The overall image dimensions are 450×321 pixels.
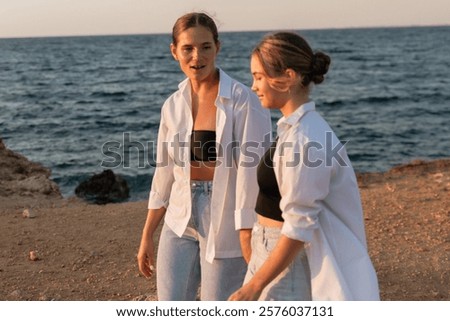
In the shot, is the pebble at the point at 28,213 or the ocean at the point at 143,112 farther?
the ocean at the point at 143,112

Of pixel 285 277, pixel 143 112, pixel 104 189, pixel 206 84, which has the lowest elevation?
pixel 143 112

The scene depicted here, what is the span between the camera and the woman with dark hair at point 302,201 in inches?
92.7

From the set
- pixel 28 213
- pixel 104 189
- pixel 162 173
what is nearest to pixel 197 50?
pixel 162 173

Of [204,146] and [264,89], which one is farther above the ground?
[264,89]

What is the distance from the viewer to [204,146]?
3230mm

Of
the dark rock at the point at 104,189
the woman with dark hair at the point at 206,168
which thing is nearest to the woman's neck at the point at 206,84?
the woman with dark hair at the point at 206,168

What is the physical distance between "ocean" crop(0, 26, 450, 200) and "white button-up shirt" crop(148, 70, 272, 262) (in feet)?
1.83

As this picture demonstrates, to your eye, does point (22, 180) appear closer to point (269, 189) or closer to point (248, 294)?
point (269, 189)

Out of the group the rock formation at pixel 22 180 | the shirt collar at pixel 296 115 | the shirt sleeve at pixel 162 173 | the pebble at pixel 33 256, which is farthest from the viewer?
the rock formation at pixel 22 180

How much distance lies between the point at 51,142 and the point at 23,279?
51.6 feet

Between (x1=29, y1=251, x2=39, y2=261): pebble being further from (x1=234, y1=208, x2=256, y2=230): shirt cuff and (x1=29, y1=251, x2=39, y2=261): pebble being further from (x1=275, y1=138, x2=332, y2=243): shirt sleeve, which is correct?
(x1=275, y1=138, x2=332, y2=243): shirt sleeve

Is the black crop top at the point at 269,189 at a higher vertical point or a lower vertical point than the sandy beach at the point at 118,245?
higher

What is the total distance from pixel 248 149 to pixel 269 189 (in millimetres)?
522

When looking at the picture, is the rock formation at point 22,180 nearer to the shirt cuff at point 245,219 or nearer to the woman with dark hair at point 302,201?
the shirt cuff at point 245,219
